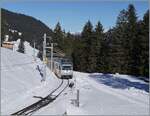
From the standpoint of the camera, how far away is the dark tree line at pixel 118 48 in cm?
6831

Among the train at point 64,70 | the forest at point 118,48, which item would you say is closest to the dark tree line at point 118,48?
the forest at point 118,48

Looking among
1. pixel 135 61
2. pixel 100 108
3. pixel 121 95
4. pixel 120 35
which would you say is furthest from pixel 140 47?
pixel 100 108

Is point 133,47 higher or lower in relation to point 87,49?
lower

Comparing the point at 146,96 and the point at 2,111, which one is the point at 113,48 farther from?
the point at 2,111

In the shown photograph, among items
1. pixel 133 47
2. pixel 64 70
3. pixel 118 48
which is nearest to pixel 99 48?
pixel 118 48

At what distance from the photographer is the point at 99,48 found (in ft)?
279

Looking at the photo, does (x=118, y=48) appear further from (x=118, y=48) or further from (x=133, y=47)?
(x=133, y=47)

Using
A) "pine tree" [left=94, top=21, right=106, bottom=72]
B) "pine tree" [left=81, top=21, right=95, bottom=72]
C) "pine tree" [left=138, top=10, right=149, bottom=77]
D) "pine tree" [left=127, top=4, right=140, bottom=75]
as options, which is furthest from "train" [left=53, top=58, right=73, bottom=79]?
"pine tree" [left=81, top=21, right=95, bottom=72]

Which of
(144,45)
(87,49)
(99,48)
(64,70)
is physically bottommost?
(64,70)

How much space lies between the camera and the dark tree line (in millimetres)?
68312

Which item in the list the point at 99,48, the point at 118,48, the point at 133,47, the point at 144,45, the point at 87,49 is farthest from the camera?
the point at 87,49

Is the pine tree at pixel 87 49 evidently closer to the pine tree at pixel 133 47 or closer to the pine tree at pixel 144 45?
the pine tree at pixel 133 47

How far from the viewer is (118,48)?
78.2 m

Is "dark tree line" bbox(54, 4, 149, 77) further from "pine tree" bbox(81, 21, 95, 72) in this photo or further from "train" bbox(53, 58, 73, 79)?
"train" bbox(53, 58, 73, 79)
